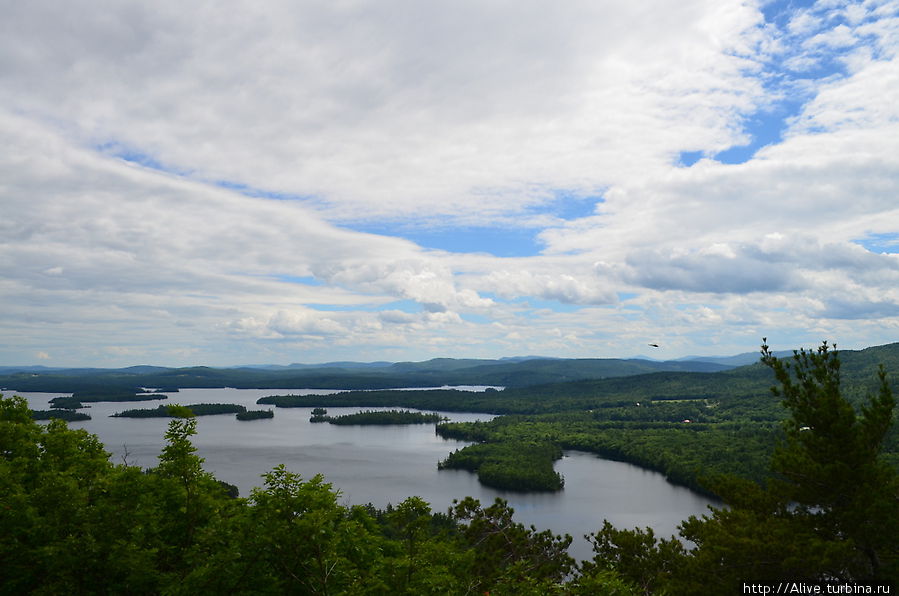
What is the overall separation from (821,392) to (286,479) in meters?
20.6

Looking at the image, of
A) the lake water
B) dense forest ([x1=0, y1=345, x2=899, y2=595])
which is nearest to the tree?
dense forest ([x1=0, y1=345, x2=899, y2=595])

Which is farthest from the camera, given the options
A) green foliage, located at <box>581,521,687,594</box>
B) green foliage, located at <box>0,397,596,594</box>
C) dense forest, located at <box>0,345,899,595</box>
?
green foliage, located at <box>581,521,687,594</box>

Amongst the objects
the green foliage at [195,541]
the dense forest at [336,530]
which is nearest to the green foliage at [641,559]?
the dense forest at [336,530]

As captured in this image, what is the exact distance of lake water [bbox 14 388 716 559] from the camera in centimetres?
9081

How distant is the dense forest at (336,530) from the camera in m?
15.9

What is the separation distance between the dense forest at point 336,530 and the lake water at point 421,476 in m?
40.6

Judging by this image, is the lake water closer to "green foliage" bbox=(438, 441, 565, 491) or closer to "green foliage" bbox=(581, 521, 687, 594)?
"green foliage" bbox=(438, 441, 565, 491)

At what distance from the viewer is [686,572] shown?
81.3ft

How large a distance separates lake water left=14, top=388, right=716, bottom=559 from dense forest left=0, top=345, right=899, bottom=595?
133ft

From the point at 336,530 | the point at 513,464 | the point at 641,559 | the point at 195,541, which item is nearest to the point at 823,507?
the point at 641,559

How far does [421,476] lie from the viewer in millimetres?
124812

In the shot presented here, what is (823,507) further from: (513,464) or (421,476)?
(421,476)

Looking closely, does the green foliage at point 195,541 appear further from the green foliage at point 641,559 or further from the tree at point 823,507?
the green foliage at point 641,559

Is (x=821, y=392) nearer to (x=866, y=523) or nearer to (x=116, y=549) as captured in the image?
(x=866, y=523)
